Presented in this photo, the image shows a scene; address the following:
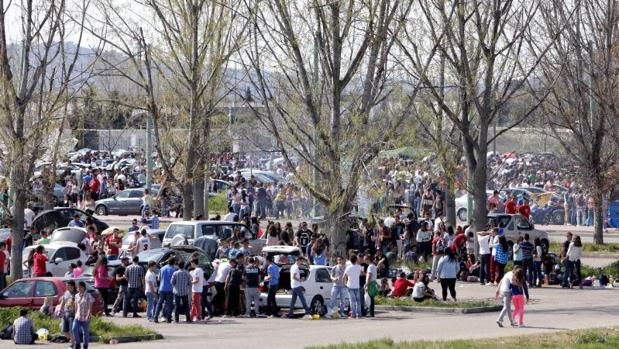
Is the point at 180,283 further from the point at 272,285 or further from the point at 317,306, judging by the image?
the point at 317,306

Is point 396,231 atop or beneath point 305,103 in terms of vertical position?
beneath

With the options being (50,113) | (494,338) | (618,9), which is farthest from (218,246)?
(618,9)

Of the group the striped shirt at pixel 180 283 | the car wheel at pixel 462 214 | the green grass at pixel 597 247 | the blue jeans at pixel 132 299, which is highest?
the car wheel at pixel 462 214

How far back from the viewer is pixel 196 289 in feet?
98.0

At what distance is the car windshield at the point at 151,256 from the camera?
3256 cm

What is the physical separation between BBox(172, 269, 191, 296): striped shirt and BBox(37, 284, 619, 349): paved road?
2.54 feet

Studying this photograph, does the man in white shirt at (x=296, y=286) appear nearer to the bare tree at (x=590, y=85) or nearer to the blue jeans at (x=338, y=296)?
the blue jeans at (x=338, y=296)

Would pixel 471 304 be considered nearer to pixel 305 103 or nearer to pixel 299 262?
pixel 299 262

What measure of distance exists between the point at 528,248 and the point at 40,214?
1738 cm

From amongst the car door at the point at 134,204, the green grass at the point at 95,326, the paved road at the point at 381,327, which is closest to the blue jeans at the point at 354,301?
the paved road at the point at 381,327

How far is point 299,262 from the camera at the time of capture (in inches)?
1223

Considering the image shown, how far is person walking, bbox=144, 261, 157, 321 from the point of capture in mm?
29891

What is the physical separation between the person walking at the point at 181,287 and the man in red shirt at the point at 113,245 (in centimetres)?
593

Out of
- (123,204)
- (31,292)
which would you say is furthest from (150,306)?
(123,204)
